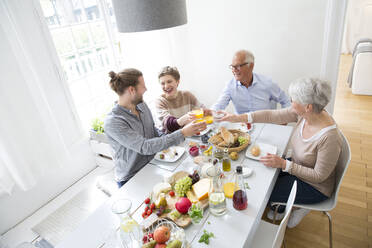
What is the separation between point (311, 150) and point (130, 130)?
1.21 metres

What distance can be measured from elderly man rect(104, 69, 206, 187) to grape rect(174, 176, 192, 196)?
1.26 feet

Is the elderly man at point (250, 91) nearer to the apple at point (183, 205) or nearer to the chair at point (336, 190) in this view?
the chair at point (336, 190)

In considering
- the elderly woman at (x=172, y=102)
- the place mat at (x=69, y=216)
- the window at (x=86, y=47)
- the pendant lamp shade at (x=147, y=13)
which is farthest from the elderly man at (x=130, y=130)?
the window at (x=86, y=47)

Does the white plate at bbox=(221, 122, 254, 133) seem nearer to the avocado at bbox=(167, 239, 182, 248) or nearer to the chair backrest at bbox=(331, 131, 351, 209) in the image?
the chair backrest at bbox=(331, 131, 351, 209)

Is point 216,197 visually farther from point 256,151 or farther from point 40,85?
point 40,85

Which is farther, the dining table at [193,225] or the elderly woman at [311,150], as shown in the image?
the elderly woman at [311,150]

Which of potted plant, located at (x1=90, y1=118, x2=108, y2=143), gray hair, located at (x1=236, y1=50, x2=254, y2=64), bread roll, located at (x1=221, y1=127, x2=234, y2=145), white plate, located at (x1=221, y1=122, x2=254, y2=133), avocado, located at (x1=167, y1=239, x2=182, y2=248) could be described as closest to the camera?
avocado, located at (x1=167, y1=239, x2=182, y2=248)

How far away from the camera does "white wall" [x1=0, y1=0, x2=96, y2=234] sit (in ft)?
6.53

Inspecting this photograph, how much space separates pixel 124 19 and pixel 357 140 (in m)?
3.04

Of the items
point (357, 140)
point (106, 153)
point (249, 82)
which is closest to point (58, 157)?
point (106, 153)

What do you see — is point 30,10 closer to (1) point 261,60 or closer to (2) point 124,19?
(2) point 124,19

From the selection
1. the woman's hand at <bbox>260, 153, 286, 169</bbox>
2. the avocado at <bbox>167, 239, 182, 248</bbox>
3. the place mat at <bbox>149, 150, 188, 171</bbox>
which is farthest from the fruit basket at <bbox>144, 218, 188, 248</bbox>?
the woman's hand at <bbox>260, 153, 286, 169</bbox>

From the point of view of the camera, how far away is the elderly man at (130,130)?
66.9 inches

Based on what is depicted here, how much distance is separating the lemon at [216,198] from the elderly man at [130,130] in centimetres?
57
